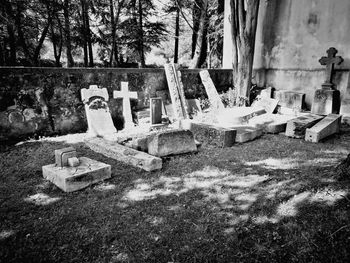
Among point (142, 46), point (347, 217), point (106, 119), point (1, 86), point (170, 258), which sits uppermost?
point (142, 46)

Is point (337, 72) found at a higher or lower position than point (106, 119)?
higher

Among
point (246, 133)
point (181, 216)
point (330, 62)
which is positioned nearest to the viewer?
point (181, 216)

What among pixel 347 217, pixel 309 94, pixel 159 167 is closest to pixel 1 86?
pixel 159 167

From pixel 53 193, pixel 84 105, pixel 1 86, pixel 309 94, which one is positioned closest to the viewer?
pixel 53 193

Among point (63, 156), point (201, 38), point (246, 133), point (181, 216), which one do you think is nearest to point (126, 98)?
point (246, 133)

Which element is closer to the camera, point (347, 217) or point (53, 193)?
point (347, 217)

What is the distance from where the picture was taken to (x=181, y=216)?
2771 mm

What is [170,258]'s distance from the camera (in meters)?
2.16

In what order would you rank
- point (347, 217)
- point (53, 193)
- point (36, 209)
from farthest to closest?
1. point (53, 193)
2. point (36, 209)
3. point (347, 217)

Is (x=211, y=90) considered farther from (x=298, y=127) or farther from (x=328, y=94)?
(x=328, y=94)

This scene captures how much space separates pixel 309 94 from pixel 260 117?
10.3 ft

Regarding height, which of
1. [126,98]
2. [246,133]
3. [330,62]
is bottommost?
[246,133]

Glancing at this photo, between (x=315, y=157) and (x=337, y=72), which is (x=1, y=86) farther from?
(x=337, y=72)

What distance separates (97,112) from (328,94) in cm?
673
